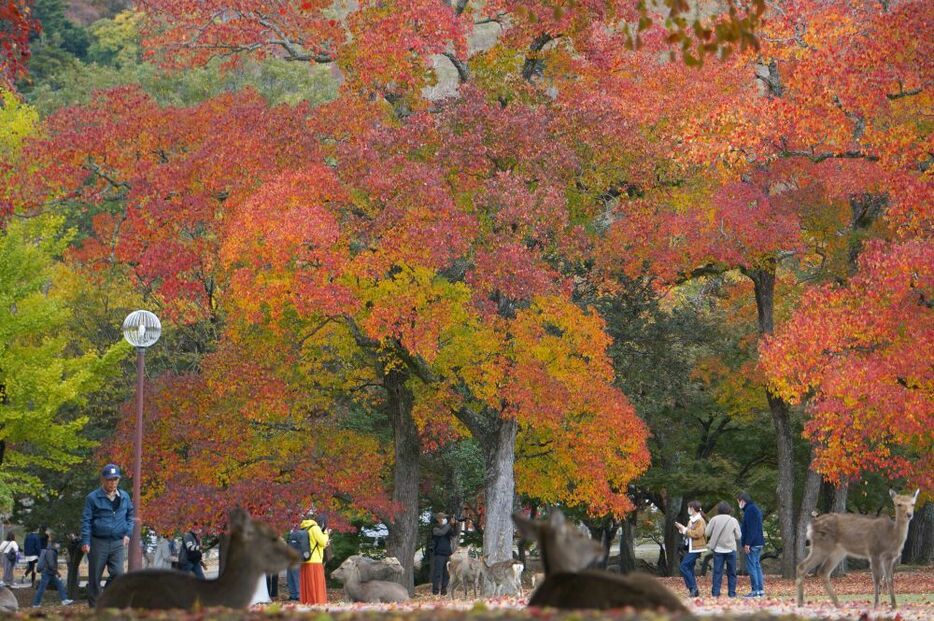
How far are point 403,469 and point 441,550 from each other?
222 cm

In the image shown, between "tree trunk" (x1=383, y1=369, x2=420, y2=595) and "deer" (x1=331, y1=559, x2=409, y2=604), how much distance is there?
6.42m

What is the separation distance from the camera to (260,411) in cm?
3003

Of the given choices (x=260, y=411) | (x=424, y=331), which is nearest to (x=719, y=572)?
(x=424, y=331)

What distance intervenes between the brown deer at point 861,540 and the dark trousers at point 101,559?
851cm

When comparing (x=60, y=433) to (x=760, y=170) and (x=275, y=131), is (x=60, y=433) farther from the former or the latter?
(x=760, y=170)

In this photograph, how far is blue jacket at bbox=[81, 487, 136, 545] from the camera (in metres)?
16.2

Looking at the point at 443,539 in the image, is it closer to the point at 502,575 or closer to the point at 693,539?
the point at 502,575

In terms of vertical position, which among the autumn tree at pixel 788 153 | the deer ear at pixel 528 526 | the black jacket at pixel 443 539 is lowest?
the deer ear at pixel 528 526

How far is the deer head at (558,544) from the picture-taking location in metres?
8.46

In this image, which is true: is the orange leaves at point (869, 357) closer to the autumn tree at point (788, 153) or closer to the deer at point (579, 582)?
the autumn tree at point (788, 153)

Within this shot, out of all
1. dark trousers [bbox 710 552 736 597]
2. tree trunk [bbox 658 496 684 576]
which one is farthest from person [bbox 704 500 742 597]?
tree trunk [bbox 658 496 684 576]

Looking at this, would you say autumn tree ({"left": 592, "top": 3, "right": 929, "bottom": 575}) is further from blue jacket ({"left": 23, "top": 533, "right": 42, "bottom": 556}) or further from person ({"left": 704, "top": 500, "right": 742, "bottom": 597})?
blue jacket ({"left": 23, "top": 533, "right": 42, "bottom": 556})

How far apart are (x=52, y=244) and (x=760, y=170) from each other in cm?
1744

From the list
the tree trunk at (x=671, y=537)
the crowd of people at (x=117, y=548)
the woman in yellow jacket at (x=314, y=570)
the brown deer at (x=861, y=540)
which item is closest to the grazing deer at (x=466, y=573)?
the crowd of people at (x=117, y=548)
